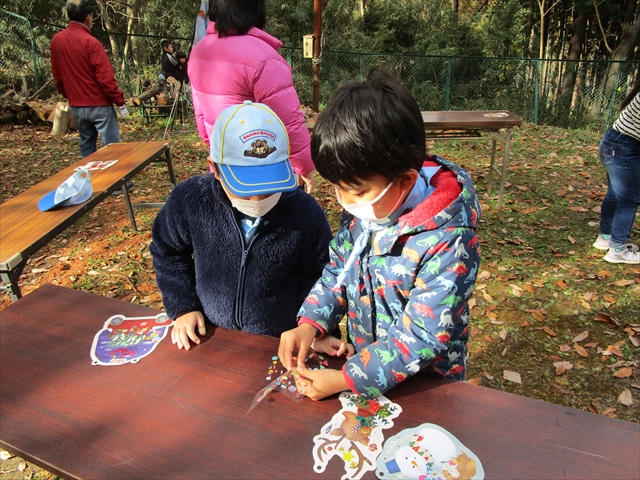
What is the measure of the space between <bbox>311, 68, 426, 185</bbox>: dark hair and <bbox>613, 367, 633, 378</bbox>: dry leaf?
8.59 ft

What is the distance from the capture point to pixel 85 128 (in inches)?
219

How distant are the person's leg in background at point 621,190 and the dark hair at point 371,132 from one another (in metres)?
3.32

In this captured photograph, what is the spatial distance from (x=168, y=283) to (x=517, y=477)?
128cm

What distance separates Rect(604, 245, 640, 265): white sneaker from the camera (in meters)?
3.97

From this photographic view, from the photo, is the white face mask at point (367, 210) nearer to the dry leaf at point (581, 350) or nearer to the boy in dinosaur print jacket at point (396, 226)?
the boy in dinosaur print jacket at point (396, 226)

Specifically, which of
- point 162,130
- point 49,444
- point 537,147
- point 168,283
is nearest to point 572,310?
point 168,283

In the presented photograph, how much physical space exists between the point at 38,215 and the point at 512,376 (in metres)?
3.36

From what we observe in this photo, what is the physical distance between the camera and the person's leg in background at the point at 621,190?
3.53 m

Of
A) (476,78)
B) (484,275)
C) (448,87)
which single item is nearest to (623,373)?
(484,275)

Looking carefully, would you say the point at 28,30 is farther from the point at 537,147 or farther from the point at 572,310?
the point at 572,310

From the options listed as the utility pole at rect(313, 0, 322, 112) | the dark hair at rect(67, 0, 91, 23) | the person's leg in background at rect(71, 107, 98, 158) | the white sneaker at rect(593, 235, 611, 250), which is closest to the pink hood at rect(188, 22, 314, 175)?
the utility pole at rect(313, 0, 322, 112)

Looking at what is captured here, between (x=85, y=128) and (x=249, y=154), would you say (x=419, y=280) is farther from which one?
(x=85, y=128)

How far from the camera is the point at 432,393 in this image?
3.91 ft

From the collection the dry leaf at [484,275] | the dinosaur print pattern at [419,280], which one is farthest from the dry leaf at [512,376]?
the dinosaur print pattern at [419,280]
